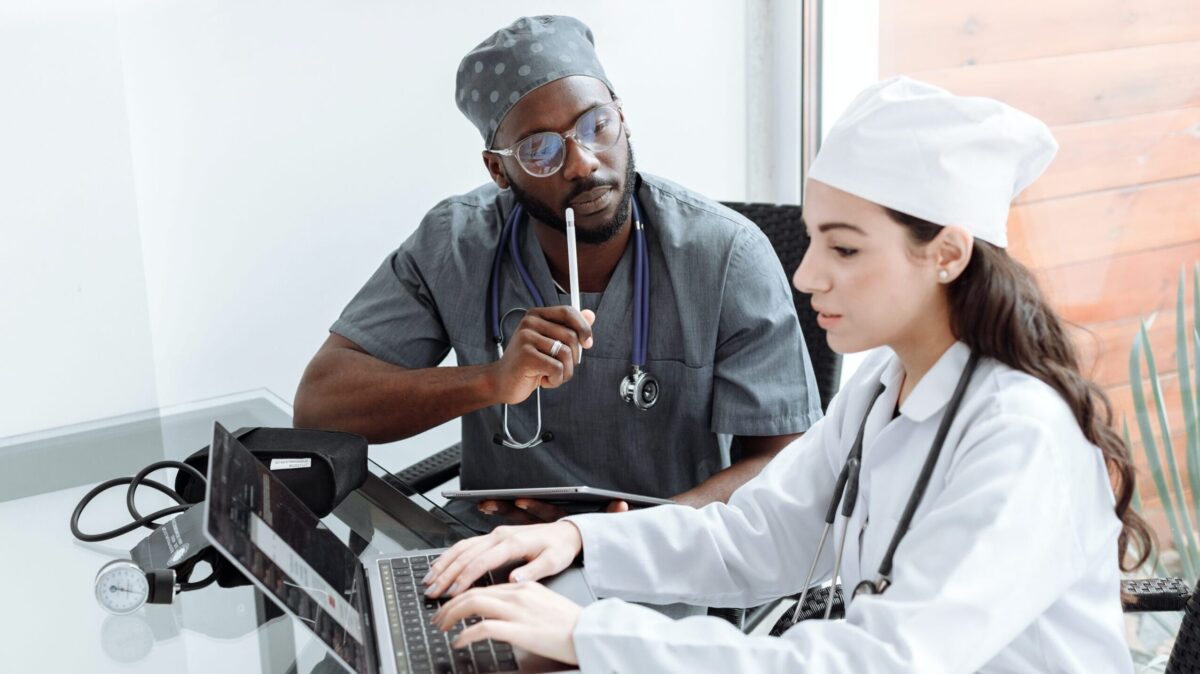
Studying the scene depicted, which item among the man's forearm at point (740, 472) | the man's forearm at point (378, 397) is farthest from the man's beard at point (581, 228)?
the man's forearm at point (740, 472)

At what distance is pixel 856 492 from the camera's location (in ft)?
4.19

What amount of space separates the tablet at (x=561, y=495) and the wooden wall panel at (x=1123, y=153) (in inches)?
44.0

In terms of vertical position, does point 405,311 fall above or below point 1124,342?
above

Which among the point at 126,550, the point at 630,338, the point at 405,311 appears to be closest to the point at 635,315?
the point at 630,338

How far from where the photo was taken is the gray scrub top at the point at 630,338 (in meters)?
1.78

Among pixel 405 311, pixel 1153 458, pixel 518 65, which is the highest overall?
pixel 518 65

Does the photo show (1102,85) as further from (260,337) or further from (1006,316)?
(260,337)

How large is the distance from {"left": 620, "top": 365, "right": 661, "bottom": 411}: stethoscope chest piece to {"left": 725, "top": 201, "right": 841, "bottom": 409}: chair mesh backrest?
0.32m

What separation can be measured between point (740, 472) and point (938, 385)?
0.58 metres

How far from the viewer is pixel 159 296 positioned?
7.30ft

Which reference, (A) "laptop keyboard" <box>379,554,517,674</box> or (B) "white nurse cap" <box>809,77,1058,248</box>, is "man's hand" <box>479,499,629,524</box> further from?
(B) "white nurse cap" <box>809,77,1058,248</box>

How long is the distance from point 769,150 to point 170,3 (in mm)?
1464

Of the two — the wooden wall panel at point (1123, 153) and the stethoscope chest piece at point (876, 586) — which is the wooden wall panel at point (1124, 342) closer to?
the wooden wall panel at point (1123, 153)

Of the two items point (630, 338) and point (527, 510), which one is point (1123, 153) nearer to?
point (630, 338)
